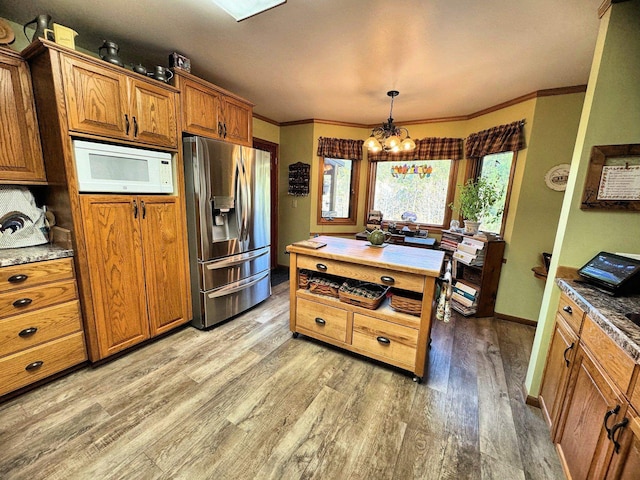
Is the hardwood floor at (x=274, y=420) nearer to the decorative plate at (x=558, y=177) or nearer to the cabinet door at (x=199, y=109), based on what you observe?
the decorative plate at (x=558, y=177)

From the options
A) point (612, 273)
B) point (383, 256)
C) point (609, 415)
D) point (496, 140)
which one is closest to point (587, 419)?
point (609, 415)

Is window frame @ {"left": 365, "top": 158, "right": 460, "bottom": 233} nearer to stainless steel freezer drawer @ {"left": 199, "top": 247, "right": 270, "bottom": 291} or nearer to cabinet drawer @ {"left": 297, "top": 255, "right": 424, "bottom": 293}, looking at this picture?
stainless steel freezer drawer @ {"left": 199, "top": 247, "right": 270, "bottom": 291}

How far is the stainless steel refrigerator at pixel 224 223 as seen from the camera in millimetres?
2215

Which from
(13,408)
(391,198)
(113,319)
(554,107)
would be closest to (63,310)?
(113,319)

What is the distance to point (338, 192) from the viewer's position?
4199mm

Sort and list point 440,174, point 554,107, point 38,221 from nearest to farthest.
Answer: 1. point 38,221
2. point 554,107
3. point 440,174

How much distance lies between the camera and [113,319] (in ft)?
6.26

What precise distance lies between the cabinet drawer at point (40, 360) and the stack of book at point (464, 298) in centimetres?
351

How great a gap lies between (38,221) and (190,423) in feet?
5.92

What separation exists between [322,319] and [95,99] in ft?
7.46

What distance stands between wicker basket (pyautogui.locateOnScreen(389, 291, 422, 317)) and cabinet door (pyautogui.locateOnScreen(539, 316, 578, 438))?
75cm

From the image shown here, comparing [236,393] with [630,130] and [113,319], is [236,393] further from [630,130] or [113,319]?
[630,130]

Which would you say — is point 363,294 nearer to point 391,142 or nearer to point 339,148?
point 391,142

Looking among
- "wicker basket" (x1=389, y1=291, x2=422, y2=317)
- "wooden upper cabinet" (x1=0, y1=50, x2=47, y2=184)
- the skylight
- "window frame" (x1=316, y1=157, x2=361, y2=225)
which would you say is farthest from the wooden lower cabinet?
"window frame" (x1=316, y1=157, x2=361, y2=225)
